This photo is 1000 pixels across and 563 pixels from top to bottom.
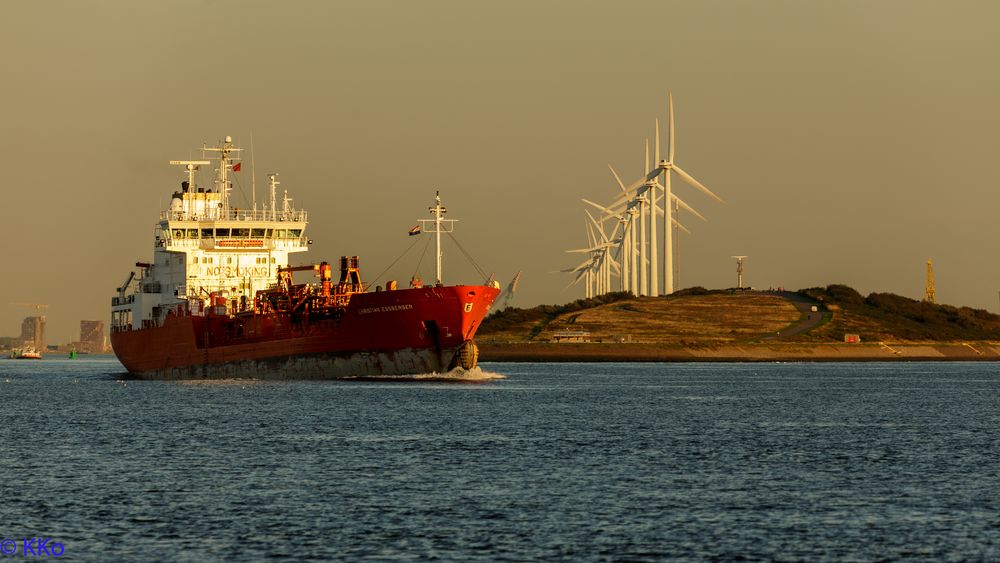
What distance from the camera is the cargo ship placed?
91750 mm

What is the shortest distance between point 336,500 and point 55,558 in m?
9.97

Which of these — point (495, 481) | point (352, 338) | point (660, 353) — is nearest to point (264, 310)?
point (352, 338)

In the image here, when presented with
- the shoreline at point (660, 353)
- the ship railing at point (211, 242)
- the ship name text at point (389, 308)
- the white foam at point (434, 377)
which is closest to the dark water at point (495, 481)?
the ship name text at point (389, 308)

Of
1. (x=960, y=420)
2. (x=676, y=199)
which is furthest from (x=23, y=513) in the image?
(x=676, y=199)

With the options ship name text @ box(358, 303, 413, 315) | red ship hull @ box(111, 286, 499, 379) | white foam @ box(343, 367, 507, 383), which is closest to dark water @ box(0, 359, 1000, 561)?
ship name text @ box(358, 303, 413, 315)

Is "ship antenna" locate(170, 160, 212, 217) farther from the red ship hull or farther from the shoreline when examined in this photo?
the shoreline

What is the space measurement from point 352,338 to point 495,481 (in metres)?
53.4
